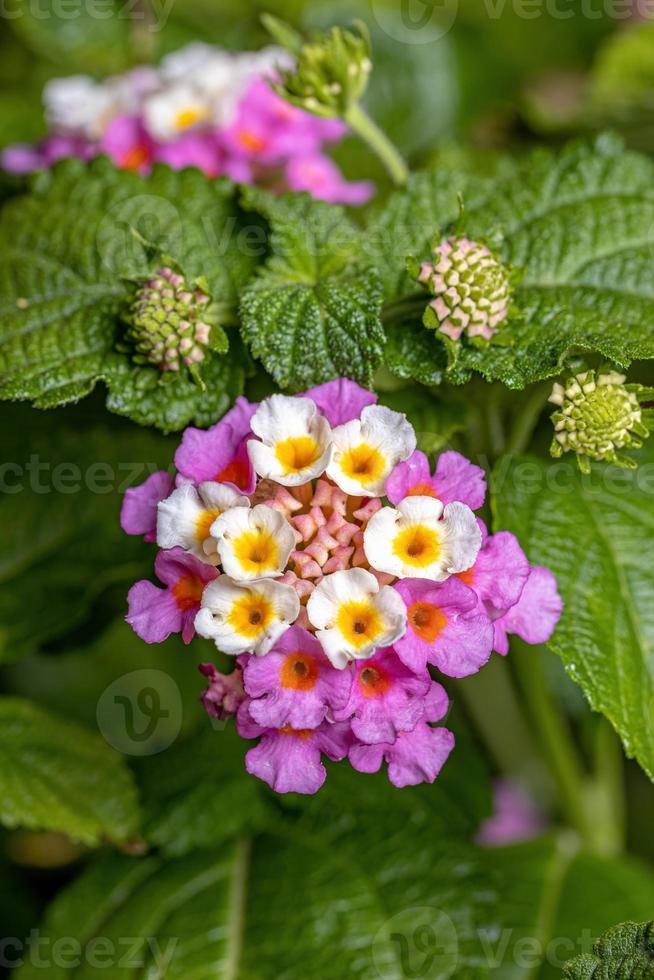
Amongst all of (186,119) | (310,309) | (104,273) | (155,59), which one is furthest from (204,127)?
(155,59)

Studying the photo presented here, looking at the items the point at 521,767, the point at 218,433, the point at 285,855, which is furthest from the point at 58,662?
the point at 218,433

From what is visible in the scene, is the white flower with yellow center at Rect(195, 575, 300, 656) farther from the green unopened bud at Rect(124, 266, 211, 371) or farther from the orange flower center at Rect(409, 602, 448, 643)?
the green unopened bud at Rect(124, 266, 211, 371)

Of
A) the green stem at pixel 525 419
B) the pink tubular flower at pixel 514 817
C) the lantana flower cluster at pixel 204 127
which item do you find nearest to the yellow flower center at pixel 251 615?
the green stem at pixel 525 419

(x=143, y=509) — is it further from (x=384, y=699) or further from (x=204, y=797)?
(x=204, y=797)

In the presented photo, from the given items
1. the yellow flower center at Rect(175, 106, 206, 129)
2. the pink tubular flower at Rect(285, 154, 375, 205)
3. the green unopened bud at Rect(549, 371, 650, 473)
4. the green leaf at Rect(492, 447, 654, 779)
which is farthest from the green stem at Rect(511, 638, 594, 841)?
the yellow flower center at Rect(175, 106, 206, 129)

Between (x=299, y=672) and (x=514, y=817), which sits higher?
(x=299, y=672)

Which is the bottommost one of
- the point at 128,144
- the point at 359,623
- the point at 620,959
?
the point at 620,959

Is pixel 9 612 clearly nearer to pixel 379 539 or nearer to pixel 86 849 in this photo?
pixel 86 849
